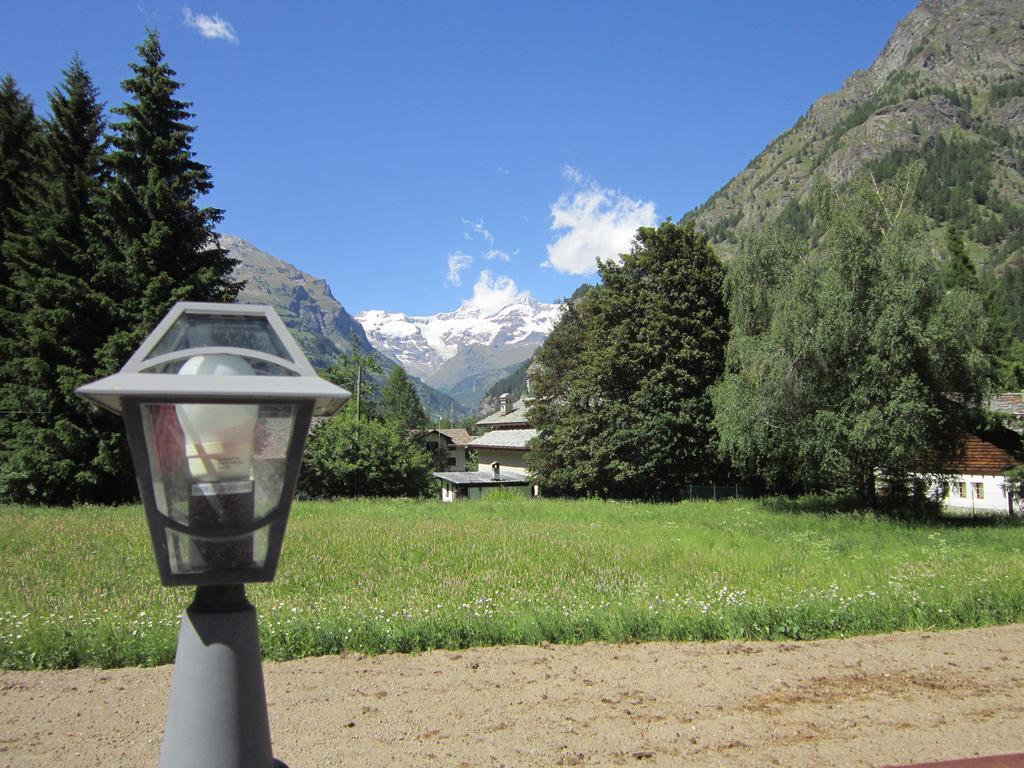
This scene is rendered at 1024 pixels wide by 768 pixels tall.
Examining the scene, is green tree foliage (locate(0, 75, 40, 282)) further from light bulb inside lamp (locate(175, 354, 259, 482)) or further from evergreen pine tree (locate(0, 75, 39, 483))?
light bulb inside lamp (locate(175, 354, 259, 482))

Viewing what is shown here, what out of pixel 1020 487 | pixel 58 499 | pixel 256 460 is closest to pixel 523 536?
pixel 256 460

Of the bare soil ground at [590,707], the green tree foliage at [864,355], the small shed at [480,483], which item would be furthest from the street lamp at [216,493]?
the small shed at [480,483]

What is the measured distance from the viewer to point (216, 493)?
232 centimetres

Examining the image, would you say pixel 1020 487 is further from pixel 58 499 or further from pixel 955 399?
pixel 58 499

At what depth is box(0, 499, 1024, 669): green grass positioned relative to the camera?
7.43 m

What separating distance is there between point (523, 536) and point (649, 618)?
9.76 metres

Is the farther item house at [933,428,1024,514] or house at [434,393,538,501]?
house at [434,393,538,501]

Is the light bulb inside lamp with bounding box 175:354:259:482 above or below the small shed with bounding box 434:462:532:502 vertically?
above

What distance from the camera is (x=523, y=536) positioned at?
17422 millimetres

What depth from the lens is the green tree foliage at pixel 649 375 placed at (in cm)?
3284

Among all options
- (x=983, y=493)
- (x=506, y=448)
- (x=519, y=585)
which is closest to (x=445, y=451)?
(x=506, y=448)

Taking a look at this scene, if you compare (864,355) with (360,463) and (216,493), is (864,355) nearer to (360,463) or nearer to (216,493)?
(216,493)

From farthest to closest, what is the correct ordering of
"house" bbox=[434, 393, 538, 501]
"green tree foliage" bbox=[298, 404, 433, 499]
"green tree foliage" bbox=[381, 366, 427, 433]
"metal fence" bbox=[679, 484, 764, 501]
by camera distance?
1. "green tree foliage" bbox=[381, 366, 427, 433]
2. "house" bbox=[434, 393, 538, 501]
3. "green tree foliage" bbox=[298, 404, 433, 499]
4. "metal fence" bbox=[679, 484, 764, 501]

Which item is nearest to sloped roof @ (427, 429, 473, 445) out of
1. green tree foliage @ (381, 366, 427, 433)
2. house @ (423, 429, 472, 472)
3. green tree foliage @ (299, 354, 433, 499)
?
house @ (423, 429, 472, 472)
